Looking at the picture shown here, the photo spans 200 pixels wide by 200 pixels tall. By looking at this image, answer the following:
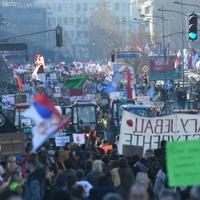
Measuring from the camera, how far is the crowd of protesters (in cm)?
1338

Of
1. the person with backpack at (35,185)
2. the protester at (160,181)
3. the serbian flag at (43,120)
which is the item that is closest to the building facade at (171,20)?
the protester at (160,181)

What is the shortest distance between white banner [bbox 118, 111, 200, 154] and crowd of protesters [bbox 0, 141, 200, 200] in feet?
0.63

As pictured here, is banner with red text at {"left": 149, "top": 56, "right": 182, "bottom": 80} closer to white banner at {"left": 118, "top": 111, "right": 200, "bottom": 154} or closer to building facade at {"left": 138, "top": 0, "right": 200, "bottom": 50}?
white banner at {"left": 118, "top": 111, "right": 200, "bottom": 154}

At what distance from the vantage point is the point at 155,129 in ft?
61.0

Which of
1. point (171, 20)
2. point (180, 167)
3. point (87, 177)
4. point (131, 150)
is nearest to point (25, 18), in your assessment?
point (171, 20)

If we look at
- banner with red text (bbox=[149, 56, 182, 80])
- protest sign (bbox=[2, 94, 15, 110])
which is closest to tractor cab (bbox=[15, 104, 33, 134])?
protest sign (bbox=[2, 94, 15, 110])

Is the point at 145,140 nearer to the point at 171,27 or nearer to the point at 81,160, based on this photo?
the point at 81,160

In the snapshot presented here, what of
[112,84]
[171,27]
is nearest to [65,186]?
[112,84]

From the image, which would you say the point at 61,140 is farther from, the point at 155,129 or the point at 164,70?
the point at 164,70

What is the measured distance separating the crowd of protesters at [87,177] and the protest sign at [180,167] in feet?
0.46

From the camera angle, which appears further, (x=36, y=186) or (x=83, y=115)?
(x=83, y=115)

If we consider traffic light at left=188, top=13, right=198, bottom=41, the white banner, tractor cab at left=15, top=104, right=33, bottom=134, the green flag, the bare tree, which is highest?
the bare tree

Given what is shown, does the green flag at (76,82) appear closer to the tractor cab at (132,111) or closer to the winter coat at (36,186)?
the tractor cab at (132,111)

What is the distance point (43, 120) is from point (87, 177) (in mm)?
4137
